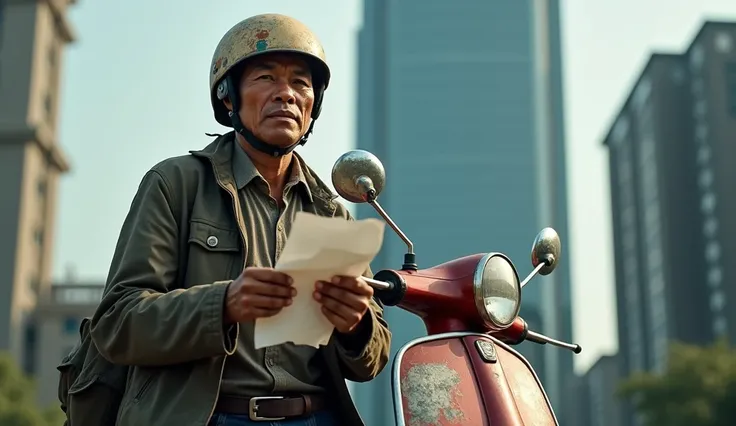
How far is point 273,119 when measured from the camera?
6.99 ft

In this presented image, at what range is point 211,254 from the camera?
2025 millimetres

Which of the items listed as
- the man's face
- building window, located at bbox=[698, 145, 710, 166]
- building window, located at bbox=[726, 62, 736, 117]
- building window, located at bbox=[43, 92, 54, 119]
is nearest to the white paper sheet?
the man's face

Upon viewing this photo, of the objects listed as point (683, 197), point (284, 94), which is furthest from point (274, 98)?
point (683, 197)

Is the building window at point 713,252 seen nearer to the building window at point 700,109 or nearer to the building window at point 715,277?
the building window at point 715,277

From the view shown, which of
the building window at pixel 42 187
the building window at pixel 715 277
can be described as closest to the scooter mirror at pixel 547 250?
the building window at pixel 42 187

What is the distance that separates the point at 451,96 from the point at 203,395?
82694 millimetres

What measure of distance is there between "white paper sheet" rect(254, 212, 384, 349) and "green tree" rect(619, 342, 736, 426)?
20796mm

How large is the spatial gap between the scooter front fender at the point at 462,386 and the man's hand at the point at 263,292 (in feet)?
1.47

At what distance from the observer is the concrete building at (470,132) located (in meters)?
77.8

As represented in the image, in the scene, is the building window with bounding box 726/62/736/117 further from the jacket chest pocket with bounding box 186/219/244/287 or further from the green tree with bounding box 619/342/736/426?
the jacket chest pocket with bounding box 186/219/244/287

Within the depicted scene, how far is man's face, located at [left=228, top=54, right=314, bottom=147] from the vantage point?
6.98ft

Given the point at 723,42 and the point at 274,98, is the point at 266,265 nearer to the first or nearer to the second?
the point at 274,98

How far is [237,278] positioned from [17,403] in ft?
79.4

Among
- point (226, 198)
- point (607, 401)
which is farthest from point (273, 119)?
point (607, 401)
